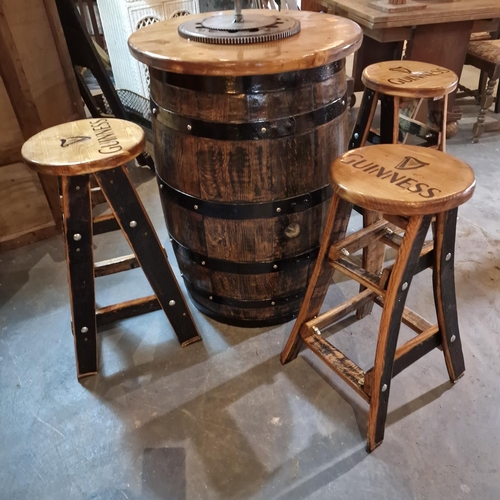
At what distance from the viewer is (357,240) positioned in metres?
1.43

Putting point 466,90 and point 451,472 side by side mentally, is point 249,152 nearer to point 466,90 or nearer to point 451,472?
point 451,472

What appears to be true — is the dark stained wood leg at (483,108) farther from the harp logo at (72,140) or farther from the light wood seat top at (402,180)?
the harp logo at (72,140)

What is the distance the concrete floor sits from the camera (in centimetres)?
139

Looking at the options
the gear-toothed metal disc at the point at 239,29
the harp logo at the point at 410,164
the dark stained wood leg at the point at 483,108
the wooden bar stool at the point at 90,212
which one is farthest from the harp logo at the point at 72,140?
the dark stained wood leg at the point at 483,108

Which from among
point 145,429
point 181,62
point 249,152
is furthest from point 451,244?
point 145,429

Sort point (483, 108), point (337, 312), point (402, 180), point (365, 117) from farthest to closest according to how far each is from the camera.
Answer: point (483, 108) < point (365, 117) < point (337, 312) < point (402, 180)

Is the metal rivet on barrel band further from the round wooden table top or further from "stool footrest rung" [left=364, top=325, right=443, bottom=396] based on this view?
"stool footrest rung" [left=364, top=325, right=443, bottom=396]

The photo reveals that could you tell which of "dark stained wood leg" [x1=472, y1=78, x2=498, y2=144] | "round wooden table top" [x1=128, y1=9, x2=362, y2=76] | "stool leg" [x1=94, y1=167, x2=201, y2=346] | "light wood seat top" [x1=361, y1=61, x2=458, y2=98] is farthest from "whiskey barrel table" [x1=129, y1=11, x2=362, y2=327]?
"dark stained wood leg" [x1=472, y1=78, x2=498, y2=144]

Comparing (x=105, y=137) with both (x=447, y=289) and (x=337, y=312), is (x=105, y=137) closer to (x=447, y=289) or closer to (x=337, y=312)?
(x=337, y=312)

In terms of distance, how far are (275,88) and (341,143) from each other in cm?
38

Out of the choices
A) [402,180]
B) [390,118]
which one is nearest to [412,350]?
[402,180]

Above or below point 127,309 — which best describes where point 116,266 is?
above

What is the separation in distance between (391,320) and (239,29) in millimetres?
1058

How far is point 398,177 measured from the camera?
1.22m
